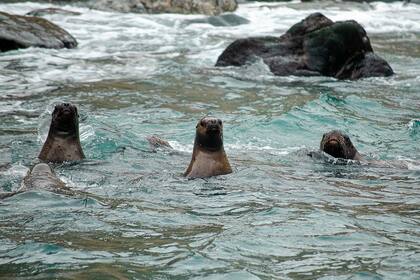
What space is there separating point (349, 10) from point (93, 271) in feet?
79.5

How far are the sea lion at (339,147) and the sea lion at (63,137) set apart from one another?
314 centimetres

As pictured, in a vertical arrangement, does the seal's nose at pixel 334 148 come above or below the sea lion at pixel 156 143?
above

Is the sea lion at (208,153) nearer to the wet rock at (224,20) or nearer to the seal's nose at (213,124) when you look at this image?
the seal's nose at (213,124)

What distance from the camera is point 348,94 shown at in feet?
52.9

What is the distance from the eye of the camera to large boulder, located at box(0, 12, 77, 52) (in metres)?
19.7

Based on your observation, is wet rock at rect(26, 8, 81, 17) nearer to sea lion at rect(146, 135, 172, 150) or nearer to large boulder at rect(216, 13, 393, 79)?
large boulder at rect(216, 13, 393, 79)

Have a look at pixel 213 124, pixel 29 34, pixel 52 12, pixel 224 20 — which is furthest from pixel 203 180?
pixel 52 12

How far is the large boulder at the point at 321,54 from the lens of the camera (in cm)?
1775

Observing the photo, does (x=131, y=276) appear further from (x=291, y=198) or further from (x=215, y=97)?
(x=215, y=97)

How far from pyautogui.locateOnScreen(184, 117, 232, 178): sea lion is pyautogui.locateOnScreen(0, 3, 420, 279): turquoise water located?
0.65ft

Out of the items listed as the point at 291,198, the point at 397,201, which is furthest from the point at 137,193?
the point at 397,201

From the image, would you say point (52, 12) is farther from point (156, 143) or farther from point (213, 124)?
point (213, 124)

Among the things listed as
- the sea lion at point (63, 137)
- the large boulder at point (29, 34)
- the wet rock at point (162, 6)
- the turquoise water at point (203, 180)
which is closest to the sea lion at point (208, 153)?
the turquoise water at point (203, 180)

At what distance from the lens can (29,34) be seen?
20.2 m
